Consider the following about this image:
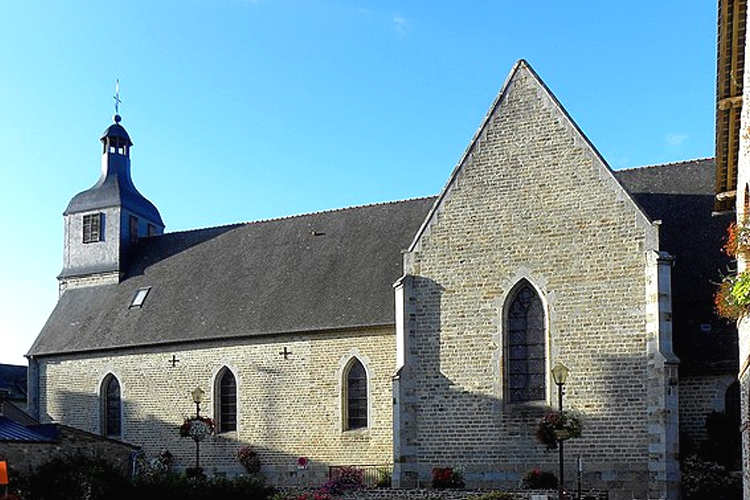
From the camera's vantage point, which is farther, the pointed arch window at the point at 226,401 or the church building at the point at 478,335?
the pointed arch window at the point at 226,401

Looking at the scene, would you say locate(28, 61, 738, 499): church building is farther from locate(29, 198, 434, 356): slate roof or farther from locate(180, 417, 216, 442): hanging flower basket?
locate(180, 417, 216, 442): hanging flower basket

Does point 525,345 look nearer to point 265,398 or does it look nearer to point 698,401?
point 698,401

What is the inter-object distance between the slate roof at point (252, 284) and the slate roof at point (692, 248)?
6772mm

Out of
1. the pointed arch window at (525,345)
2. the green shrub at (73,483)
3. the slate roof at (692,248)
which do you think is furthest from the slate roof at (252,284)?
the slate roof at (692,248)

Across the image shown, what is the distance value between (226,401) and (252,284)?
3.69m

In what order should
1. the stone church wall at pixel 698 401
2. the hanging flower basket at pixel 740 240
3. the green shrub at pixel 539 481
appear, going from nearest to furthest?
1. the hanging flower basket at pixel 740 240
2. the green shrub at pixel 539 481
3. the stone church wall at pixel 698 401

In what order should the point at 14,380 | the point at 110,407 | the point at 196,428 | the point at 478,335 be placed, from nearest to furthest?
the point at 478,335 < the point at 196,428 < the point at 110,407 < the point at 14,380

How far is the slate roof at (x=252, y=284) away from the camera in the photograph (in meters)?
28.1

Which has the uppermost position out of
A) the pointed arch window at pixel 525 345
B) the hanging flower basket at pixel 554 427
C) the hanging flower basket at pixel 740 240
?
the hanging flower basket at pixel 740 240

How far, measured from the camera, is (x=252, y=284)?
100ft

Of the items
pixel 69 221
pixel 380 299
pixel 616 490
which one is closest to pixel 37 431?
pixel 380 299

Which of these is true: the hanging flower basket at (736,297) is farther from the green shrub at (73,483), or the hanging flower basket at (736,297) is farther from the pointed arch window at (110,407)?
the pointed arch window at (110,407)

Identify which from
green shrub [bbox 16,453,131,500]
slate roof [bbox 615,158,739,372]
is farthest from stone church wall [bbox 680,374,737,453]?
green shrub [bbox 16,453,131,500]

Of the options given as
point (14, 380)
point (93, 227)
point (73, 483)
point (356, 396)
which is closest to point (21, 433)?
point (73, 483)
